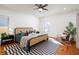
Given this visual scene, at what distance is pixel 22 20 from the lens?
1.85 m

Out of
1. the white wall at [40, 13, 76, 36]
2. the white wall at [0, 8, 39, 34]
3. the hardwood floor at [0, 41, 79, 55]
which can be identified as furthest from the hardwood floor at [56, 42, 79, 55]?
the white wall at [0, 8, 39, 34]

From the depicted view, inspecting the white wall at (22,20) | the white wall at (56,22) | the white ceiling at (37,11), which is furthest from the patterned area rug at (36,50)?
the white ceiling at (37,11)

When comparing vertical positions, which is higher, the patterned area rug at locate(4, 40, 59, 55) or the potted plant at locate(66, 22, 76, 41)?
the potted plant at locate(66, 22, 76, 41)

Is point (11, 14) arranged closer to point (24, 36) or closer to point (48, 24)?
point (24, 36)

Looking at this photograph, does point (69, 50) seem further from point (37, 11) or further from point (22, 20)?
point (22, 20)

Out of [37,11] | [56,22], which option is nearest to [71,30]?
[56,22]

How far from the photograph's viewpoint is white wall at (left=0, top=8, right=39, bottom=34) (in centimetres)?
179

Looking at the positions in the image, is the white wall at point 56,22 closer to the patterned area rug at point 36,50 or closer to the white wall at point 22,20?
the white wall at point 22,20

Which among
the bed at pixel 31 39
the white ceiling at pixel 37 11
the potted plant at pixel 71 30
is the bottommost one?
the bed at pixel 31 39

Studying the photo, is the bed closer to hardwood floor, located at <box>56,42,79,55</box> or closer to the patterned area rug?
the patterned area rug

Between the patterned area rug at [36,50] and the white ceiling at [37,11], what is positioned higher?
the white ceiling at [37,11]

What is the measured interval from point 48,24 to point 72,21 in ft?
1.52

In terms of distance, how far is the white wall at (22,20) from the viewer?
1.79 meters
